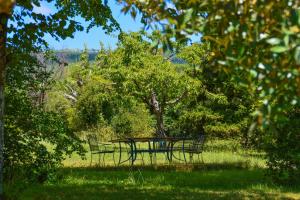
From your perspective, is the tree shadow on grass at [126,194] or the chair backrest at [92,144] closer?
the tree shadow on grass at [126,194]

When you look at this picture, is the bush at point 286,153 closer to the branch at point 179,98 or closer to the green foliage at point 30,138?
the green foliage at point 30,138

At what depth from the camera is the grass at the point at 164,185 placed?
7336 mm

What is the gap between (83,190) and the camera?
789 centimetres

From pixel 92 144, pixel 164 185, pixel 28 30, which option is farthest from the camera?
pixel 92 144

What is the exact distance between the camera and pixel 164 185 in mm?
8617

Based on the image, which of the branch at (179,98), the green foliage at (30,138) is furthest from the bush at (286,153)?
the branch at (179,98)

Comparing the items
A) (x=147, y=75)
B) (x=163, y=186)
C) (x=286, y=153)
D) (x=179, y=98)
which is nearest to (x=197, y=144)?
(x=163, y=186)

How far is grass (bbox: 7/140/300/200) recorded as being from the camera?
734 cm

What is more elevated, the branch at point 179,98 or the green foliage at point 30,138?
the branch at point 179,98

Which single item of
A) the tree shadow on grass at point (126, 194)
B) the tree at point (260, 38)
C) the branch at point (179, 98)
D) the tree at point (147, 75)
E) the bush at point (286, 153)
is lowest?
the tree shadow on grass at point (126, 194)

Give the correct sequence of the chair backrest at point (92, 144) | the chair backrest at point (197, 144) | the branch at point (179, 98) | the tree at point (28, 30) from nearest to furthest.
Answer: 1. the tree at point (28, 30)
2. the chair backrest at point (197, 144)
3. the chair backrest at point (92, 144)
4. the branch at point (179, 98)

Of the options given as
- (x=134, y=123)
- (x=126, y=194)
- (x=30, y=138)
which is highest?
(x=134, y=123)

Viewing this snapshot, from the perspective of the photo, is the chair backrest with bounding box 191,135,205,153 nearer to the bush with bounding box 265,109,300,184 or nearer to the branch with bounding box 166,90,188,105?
the bush with bounding box 265,109,300,184

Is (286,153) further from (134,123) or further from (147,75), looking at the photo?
(134,123)
